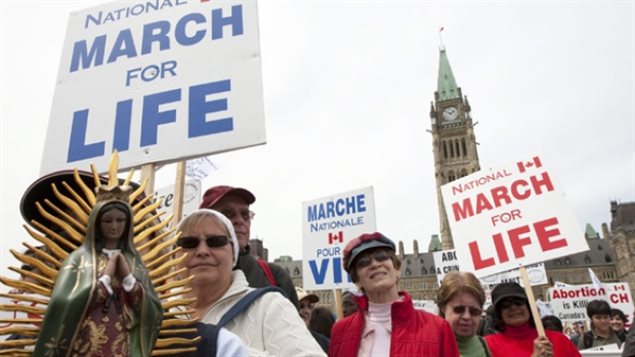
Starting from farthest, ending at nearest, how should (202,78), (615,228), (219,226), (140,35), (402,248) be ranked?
(402,248) < (615,228) < (140,35) < (202,78) < (219,226)

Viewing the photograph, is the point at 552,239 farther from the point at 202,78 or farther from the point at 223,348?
the point at 223,348

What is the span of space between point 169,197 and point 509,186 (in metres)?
4.68

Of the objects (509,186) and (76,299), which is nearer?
(76,299)

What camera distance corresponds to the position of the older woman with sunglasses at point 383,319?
2926 millimetres

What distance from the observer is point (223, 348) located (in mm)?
1452

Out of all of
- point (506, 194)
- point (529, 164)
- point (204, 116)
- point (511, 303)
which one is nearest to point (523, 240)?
point (506, 194)

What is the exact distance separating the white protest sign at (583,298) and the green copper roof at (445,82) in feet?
274

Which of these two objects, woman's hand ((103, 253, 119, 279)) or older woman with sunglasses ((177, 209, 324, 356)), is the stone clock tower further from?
woman's hand ((103, 253, 119, 279))

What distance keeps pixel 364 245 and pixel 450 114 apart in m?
94.8

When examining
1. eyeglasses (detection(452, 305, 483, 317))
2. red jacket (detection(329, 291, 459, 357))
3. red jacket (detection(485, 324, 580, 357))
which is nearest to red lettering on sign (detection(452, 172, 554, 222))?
red jacket (detection(485, 324, 580, 357))

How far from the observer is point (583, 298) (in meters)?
14.7

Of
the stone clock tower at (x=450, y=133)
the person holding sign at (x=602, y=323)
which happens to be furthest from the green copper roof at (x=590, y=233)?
the person holding sign at (x=602, y=323)

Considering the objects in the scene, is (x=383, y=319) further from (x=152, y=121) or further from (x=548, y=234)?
(x=548, y=234)

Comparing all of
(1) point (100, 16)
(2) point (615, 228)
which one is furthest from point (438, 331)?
(2) point (615, 228)
